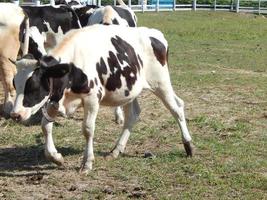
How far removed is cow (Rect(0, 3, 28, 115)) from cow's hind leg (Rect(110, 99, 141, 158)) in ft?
8.42

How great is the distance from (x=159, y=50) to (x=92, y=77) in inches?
47.1

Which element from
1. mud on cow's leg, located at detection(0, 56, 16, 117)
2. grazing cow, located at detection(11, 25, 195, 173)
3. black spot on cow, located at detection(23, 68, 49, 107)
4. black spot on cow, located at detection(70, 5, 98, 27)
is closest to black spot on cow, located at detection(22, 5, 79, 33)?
black spot on cow, located at detection(70, 5, 98, 27)

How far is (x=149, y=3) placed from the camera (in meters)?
46.8

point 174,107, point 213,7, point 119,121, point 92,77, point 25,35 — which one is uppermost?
point 92,77

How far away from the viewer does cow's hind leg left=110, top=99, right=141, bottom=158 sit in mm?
7891

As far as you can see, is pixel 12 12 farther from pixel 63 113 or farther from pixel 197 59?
pixel 197 59

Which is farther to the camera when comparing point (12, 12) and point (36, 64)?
point (12, 12)

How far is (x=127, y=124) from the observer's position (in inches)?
319

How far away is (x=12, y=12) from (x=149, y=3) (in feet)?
122

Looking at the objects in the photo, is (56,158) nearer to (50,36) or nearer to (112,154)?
(112,154)

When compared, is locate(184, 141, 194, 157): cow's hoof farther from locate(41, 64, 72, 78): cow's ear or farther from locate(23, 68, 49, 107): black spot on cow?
locate(23, 68, 49, 107): black spot on cow

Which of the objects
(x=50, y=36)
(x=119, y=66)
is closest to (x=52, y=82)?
(x=119, y=66)

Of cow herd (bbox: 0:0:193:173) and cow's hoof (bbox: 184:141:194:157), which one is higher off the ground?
cow herd (bbox: 0:0:193:173)

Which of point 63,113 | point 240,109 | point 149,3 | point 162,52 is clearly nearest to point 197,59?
point 240,109
